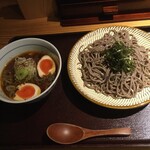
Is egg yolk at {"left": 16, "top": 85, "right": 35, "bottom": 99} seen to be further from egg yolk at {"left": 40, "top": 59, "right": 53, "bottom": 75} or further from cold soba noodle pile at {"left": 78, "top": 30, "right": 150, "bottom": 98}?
cold soba noodle pile at {"left": 78, "top": 30, "right": 150, "bottom": 98}

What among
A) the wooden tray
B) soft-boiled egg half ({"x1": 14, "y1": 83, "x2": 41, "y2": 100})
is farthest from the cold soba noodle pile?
soft-boiled egg half ({"x1": 14, "y1": 83, "x2": 41, "y2": 100})

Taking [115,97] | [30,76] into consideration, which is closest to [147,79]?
[115,97]

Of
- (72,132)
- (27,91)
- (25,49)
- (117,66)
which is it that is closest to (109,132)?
(72,132)

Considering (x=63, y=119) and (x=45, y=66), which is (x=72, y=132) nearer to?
(x=63, y=119)

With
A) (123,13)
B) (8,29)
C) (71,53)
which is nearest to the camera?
(71,53)

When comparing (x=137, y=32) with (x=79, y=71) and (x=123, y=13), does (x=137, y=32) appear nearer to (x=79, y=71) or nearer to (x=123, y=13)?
(x=123, y=13)

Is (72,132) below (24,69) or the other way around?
below
